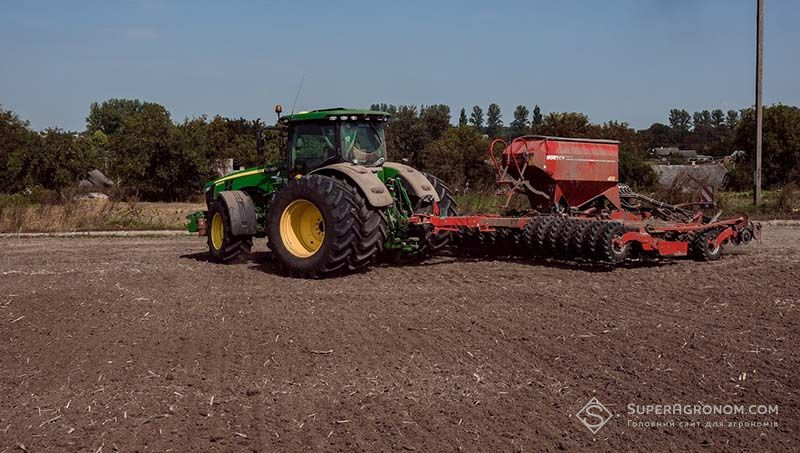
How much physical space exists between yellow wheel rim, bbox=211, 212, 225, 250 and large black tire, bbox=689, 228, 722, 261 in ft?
21.4

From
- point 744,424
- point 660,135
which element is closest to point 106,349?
point 744,424

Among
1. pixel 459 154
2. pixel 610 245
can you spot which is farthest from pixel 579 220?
pixel 459 154

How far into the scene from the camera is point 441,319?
24.2 feet

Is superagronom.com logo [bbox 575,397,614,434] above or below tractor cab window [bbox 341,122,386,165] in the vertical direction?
below

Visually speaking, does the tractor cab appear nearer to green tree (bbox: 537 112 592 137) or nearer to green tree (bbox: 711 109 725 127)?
green tree (bbox: 537 112 592 137)

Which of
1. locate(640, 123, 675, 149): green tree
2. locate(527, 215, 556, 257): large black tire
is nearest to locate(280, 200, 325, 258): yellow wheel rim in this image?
locate(527, 215, 556, 257): large black tire

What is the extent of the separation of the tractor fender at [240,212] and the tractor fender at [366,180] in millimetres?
1437

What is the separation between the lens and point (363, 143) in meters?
11.0

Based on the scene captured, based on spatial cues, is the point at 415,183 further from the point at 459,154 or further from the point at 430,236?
the point at 459,154

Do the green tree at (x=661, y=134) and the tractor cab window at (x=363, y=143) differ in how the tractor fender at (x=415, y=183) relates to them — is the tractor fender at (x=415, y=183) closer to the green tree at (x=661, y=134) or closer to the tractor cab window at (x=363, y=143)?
the tractor cab window at (x=363, y=143)

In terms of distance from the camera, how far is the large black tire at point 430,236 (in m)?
10.9

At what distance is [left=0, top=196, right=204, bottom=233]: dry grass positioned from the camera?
20.5 metres

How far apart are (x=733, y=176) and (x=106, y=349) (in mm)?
Answer: 32954

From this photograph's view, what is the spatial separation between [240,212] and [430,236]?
2672 mm
